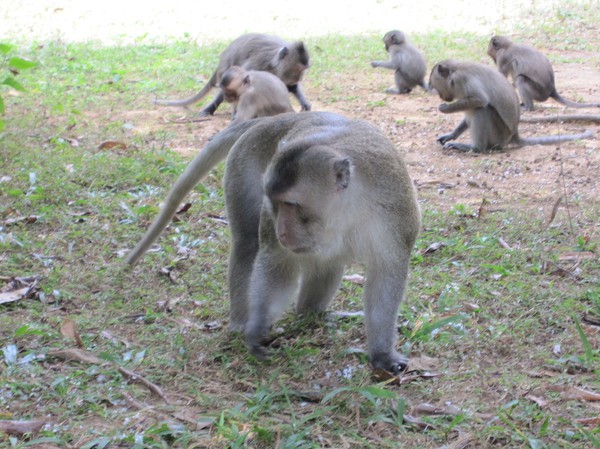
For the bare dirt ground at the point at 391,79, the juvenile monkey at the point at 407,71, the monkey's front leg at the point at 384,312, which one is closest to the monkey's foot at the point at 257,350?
the monkey's front leg at the point at 384,312

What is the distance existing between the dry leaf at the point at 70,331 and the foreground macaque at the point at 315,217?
2.54 feet

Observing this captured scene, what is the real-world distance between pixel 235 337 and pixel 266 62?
6814mm

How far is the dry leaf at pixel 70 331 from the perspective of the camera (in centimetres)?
402

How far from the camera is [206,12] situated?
17.0m

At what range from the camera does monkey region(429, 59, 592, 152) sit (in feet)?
28.1

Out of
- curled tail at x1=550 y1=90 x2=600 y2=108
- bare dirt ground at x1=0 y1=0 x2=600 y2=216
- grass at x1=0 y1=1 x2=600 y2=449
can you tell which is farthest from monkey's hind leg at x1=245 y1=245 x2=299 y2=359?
curled tail at x1=550 y1=90 x2=600 y2=108

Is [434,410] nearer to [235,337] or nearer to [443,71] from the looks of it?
[235,337]

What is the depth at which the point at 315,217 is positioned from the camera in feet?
11.7

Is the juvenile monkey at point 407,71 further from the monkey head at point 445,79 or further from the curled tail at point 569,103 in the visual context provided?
the monkey head at point 445,79

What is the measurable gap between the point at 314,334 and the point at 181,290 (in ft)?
3.25

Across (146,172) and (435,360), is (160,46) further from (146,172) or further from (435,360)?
(435,360)

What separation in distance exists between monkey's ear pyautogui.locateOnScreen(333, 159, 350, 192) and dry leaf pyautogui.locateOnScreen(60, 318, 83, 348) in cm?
152

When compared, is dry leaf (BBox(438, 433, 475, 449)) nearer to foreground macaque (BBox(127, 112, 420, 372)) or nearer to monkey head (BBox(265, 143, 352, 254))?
foreground macaque (BBox(127, 112, 420, 372))

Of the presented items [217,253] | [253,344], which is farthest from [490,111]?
[253,344]
